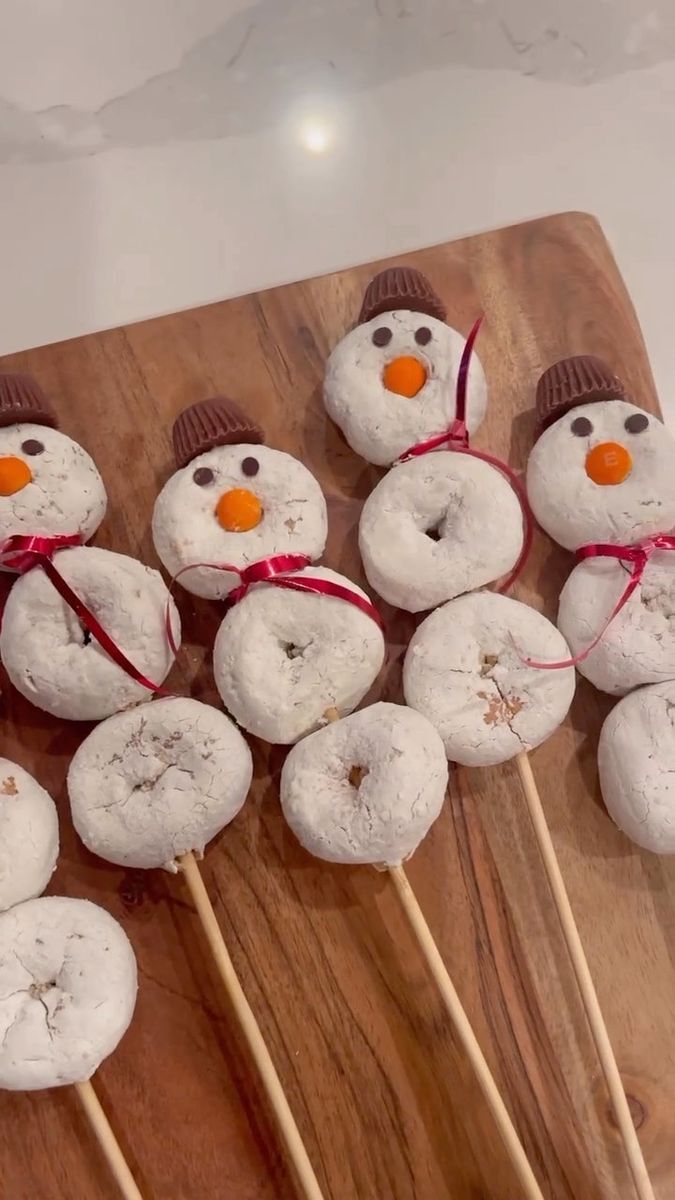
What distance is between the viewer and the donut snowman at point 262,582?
1.08 meters

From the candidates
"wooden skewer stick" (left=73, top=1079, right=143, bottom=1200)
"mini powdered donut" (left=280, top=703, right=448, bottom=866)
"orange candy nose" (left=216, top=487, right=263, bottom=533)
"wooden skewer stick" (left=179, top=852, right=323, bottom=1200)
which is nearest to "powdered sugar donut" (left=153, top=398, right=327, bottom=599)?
"orange candy nose" (left=216, top=487, right=263, bottom=533)

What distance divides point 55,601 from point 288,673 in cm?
26

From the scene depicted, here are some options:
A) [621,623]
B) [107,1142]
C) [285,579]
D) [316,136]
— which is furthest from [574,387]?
[107,1142]

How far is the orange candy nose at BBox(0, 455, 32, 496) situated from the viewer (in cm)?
110

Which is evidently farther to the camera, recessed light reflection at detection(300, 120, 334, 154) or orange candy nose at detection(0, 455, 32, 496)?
recessed light reflection at detection(300, 120, 334, 154)

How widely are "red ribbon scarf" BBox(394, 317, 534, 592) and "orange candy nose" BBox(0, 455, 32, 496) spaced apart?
42cm

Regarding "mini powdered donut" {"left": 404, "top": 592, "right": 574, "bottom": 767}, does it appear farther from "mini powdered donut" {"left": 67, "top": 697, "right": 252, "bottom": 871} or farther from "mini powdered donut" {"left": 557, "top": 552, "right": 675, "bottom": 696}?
"mini powdered donut" {"left": 67, "top": 697, "right": 252, "bottom": 871}

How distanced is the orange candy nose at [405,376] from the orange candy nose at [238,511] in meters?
0.21

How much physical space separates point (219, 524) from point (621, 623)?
45 cm

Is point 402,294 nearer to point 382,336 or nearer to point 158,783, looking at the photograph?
point 382,336

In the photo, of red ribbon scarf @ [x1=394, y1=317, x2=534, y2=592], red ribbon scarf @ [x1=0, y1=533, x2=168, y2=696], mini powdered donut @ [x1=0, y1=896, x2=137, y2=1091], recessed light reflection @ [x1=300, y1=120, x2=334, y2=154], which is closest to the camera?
mini powdered donut @ [x1=0, y1=896, x2=137, y2=1091]

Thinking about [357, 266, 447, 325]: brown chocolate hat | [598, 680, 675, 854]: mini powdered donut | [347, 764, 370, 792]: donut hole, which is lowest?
[598, 680, 675, 854]: mini powdered donut

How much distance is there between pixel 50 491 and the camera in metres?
1.12

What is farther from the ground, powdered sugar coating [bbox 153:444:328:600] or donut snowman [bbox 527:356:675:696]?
powdered sugar coating [bbox 153:444:328:600]
